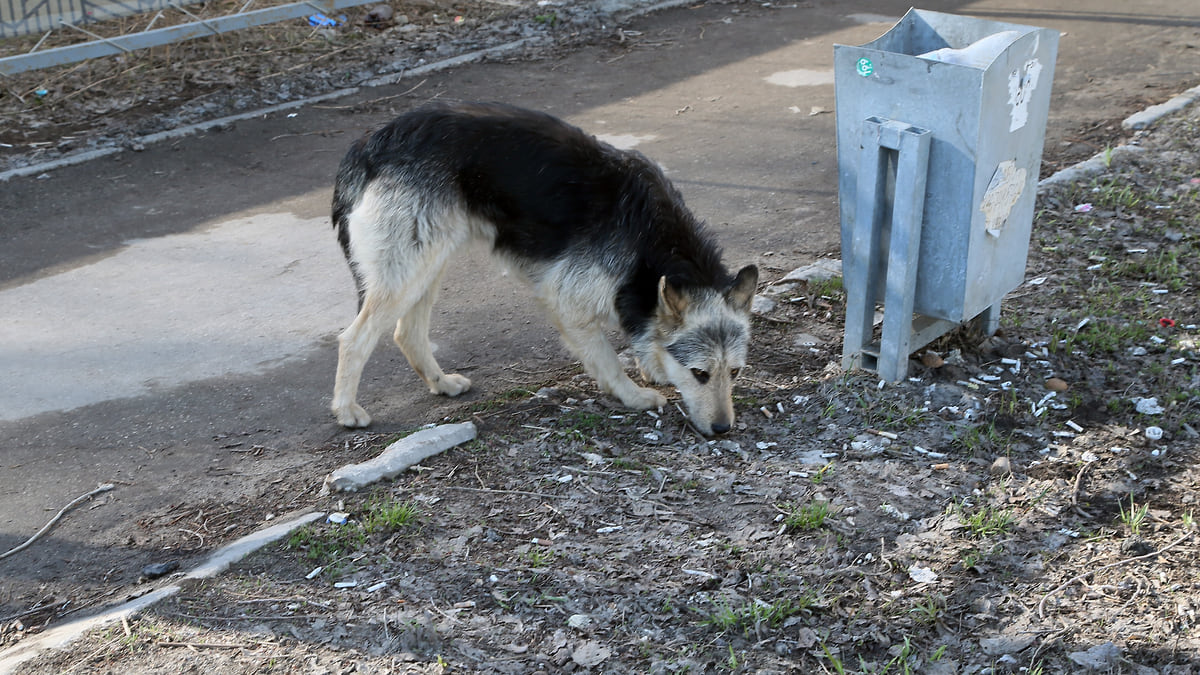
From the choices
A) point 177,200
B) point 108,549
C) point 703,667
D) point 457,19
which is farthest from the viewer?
point 457,19

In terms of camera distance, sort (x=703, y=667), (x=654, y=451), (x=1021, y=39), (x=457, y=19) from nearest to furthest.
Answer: (x=703, y=667) < (x=1021, y=39) < (x=654, y=451) < (x=457, y=19)

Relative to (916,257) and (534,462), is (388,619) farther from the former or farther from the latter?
(916,257)

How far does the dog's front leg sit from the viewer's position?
5383 mm

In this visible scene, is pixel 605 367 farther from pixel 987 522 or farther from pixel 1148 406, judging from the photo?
pixel 1148 406

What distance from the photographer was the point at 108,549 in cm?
445

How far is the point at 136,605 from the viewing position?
3.85 meters

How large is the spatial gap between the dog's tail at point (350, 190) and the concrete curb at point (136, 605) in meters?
1.32

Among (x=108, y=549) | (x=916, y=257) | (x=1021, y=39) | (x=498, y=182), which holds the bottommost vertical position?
(x=108, y=549)

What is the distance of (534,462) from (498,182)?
1.36 metres

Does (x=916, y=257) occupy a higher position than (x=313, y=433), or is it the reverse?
(x=916, y=257)

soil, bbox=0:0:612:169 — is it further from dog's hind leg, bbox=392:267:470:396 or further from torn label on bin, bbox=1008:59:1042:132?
torn label on bin, bbox=1008:59:1042:132

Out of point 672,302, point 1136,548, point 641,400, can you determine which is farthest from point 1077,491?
point 641,400

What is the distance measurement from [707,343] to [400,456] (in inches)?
60.7

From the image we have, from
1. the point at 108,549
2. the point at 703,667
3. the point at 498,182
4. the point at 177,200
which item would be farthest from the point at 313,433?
the point at 177,200
